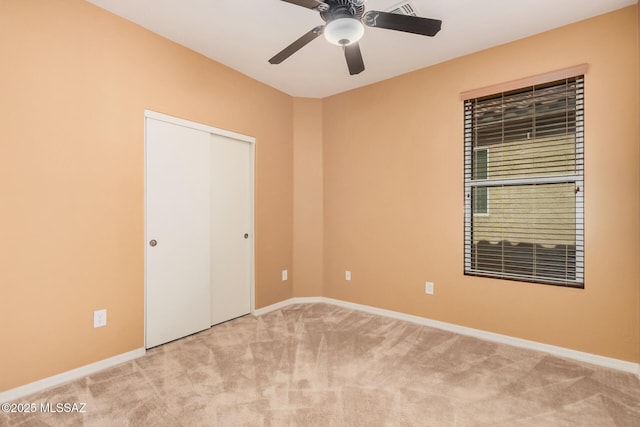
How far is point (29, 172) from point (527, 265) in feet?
12.8

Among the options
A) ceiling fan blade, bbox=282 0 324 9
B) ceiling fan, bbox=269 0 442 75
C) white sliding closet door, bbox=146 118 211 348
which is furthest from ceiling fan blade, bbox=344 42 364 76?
white sliding closet door, bbox=146 118 211 348

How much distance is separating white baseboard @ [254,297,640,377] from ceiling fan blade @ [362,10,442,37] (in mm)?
2623

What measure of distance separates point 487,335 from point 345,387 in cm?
161

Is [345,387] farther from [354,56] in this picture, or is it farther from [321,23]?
[321,23]

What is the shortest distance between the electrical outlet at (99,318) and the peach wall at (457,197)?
2.43 meters

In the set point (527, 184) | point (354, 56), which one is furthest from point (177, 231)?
point (527, 184)

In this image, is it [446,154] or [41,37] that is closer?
[41,37]

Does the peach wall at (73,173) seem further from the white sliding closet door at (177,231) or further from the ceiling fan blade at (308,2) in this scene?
the ceiling fan blade at (308,2)

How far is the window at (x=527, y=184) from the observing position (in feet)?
8.29

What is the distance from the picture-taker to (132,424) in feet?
5.59

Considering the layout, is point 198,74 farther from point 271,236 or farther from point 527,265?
point 527,265

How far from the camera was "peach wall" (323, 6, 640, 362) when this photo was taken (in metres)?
2.33

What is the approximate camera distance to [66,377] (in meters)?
2.14

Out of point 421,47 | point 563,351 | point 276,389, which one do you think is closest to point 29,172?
point 276,389
